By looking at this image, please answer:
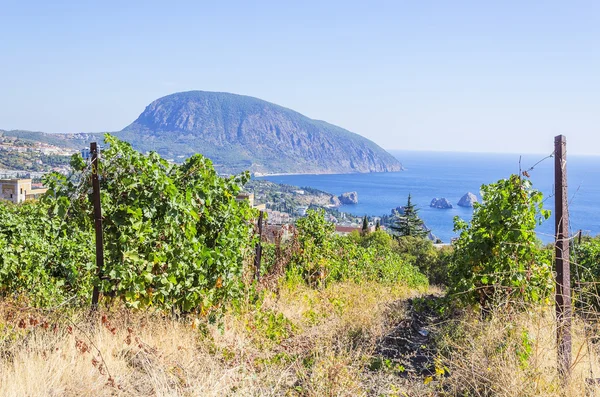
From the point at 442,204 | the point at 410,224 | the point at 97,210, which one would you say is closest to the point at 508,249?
the point at 97,210

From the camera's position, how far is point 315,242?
1090 centimetres

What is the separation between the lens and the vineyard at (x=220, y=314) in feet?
11.8

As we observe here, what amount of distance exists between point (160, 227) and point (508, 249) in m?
4.10

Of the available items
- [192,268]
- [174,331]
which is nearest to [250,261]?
[192,268]

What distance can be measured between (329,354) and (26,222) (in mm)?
6008

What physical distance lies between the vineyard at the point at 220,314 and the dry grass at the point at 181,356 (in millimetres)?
17

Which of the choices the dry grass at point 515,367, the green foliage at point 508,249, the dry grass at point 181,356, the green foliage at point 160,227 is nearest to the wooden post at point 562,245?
the dry grass at point 515,367

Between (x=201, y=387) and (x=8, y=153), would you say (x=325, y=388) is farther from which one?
(x=8, y=153)

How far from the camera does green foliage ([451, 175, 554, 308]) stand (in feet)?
19.4

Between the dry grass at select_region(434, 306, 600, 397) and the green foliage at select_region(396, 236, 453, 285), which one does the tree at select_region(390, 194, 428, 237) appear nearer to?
the green foliage at select_region(396, 236, 453, 285)

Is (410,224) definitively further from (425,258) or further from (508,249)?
(508,249)

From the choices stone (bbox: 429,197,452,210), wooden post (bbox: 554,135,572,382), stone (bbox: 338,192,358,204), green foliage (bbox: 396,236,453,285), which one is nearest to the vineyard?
wooden post (bbox: 554,135,572,382)

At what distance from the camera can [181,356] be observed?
4.15 meters

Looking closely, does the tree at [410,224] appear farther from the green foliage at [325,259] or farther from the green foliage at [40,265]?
the green foliage at [40,265]
